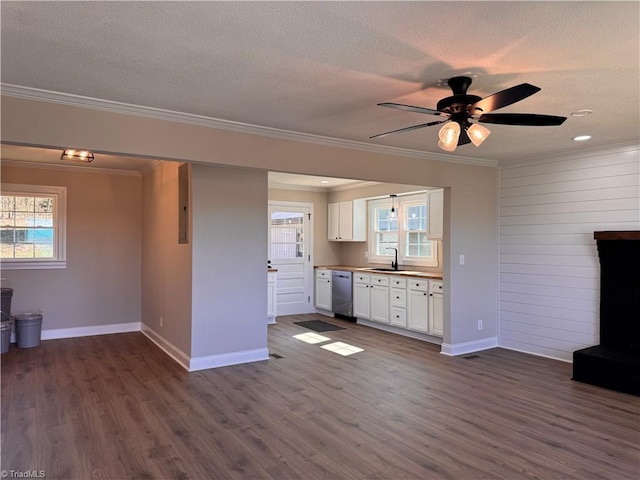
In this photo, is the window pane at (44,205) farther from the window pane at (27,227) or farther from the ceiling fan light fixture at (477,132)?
the ceiling fan light fixture at (477,132)

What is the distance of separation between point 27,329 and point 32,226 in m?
1.45

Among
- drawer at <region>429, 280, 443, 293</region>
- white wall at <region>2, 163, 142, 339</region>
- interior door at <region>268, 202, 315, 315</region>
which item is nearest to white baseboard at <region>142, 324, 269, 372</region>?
white wall at <region>2, 163, 142, 339</region>

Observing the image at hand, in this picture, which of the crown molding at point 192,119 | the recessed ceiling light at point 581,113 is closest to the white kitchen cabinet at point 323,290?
the crown molding at point 192,119

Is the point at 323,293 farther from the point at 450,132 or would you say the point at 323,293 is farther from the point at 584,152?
the point at 450,132

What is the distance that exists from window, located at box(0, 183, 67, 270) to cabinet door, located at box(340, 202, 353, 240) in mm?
4563

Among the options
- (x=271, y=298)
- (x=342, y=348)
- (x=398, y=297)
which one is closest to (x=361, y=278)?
(x=398, y=297)

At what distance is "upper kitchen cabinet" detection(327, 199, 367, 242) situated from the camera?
8.09 m

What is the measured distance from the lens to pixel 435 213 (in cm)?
640

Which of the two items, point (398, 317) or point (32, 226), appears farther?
point (398, 317)

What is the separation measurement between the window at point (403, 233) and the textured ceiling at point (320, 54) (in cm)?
355

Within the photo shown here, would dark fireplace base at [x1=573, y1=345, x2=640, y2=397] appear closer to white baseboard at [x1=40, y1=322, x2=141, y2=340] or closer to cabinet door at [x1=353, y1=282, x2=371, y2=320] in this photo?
Result: cabinet door at [x1=353, y1=282, x2=371, y2=320]

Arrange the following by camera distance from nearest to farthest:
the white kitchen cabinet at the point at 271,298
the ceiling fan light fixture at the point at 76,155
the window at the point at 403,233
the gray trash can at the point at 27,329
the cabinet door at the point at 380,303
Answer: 1. the ceiling fan light fixture at the point at 76,155
2. the gray trash can at the point at 27,329
3. the cabinet door at the point at 380,303
4. the window at the point at 403,233
5. the white kitchen cabinet at the point at 271,298

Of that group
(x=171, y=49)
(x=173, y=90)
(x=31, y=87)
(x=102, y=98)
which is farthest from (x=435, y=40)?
(x=31, y=87)
